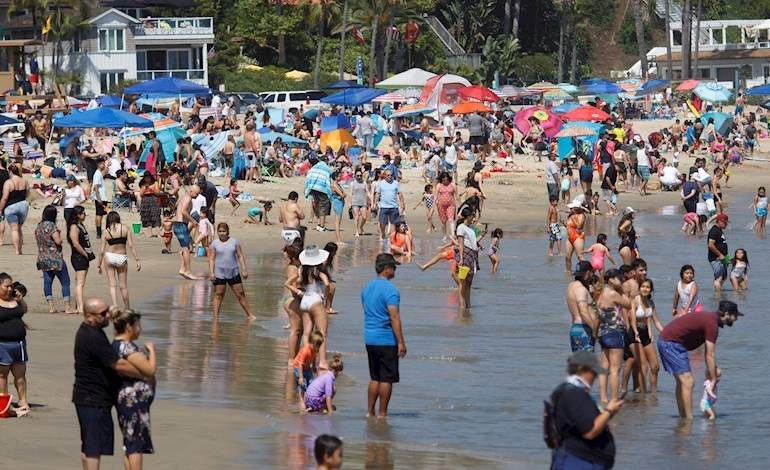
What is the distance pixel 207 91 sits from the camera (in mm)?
42312

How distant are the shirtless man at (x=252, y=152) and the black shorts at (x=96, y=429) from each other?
23.6 m

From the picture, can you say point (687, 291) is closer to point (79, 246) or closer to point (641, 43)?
point (79, 246)

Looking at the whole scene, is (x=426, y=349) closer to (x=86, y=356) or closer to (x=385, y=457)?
(x=385, y=457)

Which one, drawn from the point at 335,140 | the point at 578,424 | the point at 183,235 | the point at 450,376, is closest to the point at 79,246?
the point at 183,235

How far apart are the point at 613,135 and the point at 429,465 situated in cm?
3056

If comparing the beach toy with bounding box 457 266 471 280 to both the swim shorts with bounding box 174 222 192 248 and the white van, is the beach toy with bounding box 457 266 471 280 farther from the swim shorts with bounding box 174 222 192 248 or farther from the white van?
the white van

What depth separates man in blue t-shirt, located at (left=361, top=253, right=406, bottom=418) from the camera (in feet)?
39.2

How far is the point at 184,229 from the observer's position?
21609 mm

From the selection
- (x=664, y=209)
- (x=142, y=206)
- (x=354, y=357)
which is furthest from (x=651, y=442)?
(x=664, y=209)

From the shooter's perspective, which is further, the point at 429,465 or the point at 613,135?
the point at 613,135

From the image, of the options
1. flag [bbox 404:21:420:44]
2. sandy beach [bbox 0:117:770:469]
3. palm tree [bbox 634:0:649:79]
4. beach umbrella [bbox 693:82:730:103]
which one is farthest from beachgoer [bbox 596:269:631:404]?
palm tree [bbox 634:0:649:79]

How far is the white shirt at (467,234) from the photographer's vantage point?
62.5ft

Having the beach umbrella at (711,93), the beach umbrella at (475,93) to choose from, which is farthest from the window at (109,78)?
the beach umbrella at (475,93)

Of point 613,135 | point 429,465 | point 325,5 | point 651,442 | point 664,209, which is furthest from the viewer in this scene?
point 325,5
